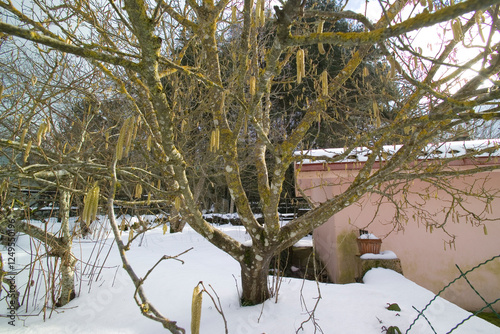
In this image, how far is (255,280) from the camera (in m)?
3.04

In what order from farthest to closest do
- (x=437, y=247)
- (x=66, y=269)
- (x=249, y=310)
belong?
(x=437, y=247) → (x=66, y=269) → (x=249, y=310)

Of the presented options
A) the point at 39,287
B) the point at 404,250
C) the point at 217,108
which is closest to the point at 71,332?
the point at 39,287

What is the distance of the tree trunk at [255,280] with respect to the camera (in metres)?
3.01

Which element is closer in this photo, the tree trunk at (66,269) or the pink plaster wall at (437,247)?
the tree trunk at (66,269)

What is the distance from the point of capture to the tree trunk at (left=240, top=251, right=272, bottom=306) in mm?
3014

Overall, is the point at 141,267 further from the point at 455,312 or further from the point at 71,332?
the point at 455,312

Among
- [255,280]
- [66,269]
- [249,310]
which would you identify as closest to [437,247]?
[255,280]

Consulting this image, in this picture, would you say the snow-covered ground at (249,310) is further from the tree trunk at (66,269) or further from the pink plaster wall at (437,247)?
the pink plaster wall at (437,247)

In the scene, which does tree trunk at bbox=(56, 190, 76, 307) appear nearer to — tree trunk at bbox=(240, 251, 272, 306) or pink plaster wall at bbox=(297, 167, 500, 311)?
tree trunk at bbox=(240, 251, 272, 306)

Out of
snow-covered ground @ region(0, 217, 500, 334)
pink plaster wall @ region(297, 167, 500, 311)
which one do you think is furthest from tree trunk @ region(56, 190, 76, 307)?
pink plaster wall @ region(297, 167, 500, 311)

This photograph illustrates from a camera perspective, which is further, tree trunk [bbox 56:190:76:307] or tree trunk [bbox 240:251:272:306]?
tree trunk [bbox 56:190:76:307]

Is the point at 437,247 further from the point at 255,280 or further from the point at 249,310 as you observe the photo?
the point at 249,310

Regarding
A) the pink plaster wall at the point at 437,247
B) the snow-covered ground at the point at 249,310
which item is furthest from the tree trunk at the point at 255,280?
the pink plaster wall at the point at 437,247

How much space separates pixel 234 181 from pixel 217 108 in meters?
0.80
